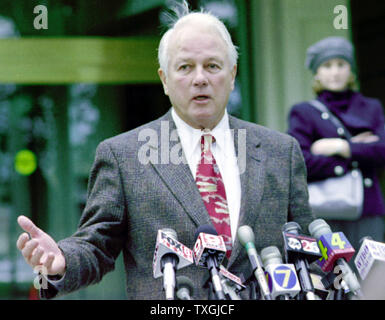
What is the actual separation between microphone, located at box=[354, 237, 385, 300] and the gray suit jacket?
1.78 ft

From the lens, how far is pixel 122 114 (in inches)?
217

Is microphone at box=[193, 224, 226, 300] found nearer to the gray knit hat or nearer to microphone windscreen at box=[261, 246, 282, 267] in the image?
microphone windscreen at box=[261, 246, 282, 267]

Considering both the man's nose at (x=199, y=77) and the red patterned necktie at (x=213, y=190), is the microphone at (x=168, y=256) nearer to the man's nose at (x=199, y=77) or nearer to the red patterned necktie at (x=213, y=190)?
the red patterned necktie at (x=213, y=190)

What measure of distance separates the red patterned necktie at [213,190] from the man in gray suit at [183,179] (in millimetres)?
23

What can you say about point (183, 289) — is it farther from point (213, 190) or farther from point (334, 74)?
point (334, 74)

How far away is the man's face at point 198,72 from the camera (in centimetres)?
222

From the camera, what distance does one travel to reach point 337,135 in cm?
351

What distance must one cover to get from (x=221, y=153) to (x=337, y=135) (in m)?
A: 1.38

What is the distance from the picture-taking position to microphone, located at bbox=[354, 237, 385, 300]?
1628 millimetres

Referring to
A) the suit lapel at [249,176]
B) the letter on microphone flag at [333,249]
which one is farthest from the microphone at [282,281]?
the suit lapel at [249,176]
